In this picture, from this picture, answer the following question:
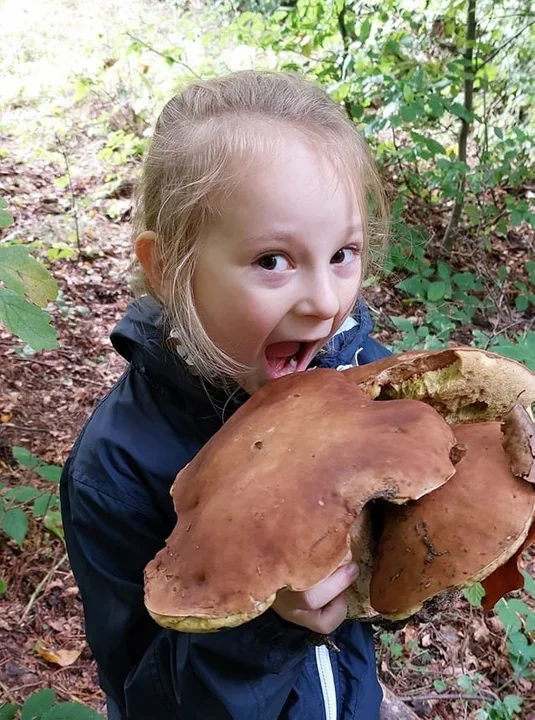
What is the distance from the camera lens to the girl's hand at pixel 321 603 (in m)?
0.98

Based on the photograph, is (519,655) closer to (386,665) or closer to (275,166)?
(386,665)

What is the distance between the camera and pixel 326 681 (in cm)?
159

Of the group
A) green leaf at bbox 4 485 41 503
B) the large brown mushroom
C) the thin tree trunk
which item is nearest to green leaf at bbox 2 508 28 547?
green leaf at bbox 4 485 41 503

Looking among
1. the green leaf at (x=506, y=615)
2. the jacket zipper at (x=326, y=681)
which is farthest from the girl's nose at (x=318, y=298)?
the green leaf at (x=506, y=615)

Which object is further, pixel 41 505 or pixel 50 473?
pixel 41 505

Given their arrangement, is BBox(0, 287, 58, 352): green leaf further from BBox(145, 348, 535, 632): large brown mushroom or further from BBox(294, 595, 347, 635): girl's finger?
BBox(294, 595, 347, 635): girl's finger

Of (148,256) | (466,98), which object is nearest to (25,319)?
(148,256)

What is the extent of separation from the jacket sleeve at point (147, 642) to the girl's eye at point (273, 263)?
22.5 inches

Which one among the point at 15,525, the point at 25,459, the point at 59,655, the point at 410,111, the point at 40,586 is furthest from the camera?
the point at 410,111

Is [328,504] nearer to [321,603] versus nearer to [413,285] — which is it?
[321,603]

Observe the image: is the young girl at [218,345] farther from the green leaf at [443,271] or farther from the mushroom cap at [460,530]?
the green leaf at [443,271]

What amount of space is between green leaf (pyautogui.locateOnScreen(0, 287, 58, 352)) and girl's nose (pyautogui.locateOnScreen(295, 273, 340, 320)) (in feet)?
2.14

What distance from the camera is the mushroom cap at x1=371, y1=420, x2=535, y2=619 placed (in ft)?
2.83

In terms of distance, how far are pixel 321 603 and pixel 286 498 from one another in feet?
0.76
